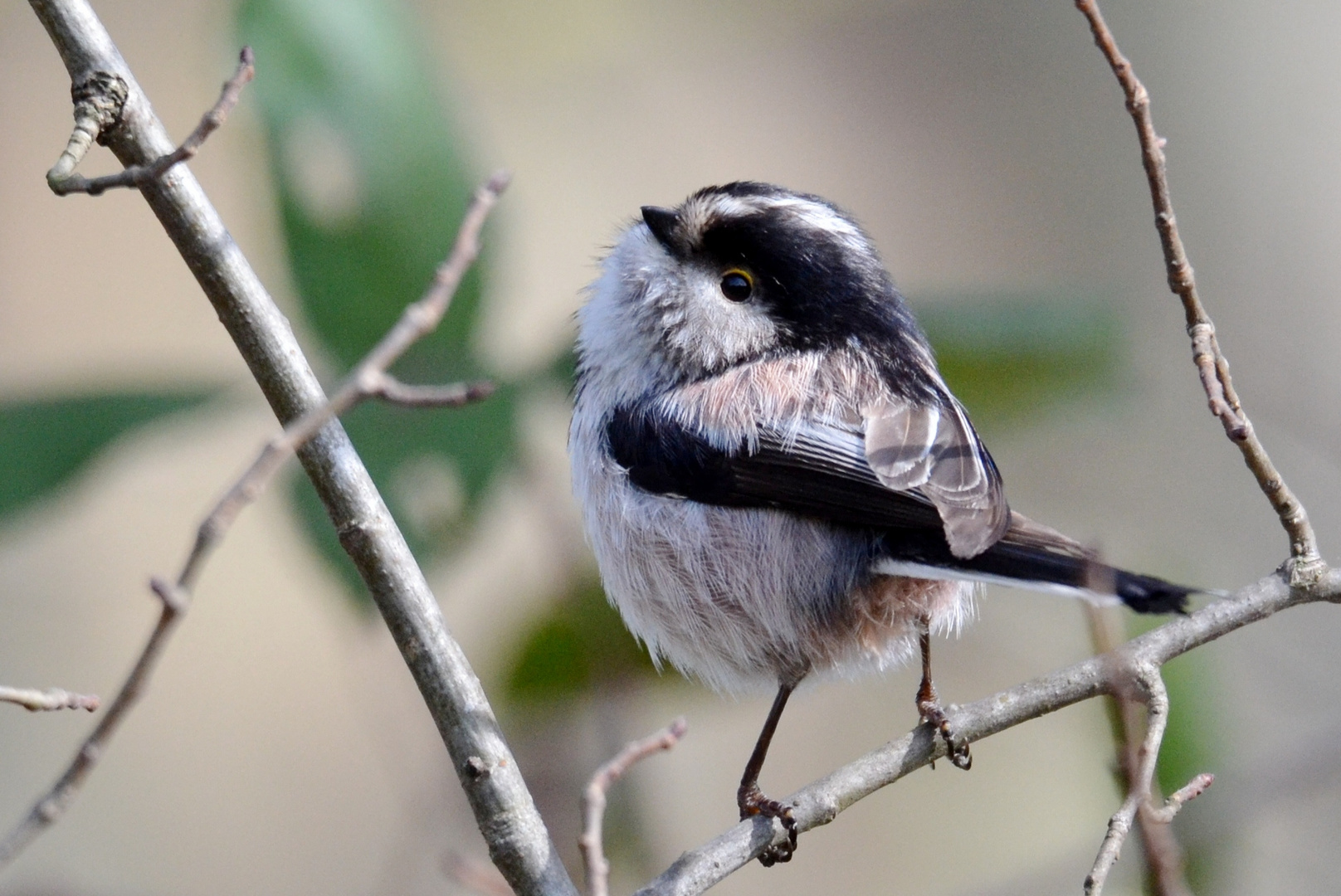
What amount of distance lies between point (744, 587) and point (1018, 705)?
0.51m

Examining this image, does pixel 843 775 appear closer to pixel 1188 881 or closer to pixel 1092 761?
pixel 1188 881

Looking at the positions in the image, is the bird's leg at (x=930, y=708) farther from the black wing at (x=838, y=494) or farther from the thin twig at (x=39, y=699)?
the thin twig at (x=39, y=699)

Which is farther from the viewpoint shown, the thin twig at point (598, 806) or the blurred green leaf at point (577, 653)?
the blurred green leaf at point (577, 653)

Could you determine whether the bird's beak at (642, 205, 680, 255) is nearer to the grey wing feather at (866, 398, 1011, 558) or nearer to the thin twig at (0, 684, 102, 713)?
the grey wing feather at (866, 398, 1011, 558)

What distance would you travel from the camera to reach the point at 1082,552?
6.15ft

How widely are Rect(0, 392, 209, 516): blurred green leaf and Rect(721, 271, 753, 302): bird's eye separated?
1171 millimetres

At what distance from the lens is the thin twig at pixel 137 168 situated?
1.48m

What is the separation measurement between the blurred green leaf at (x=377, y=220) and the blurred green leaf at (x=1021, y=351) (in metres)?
1.00

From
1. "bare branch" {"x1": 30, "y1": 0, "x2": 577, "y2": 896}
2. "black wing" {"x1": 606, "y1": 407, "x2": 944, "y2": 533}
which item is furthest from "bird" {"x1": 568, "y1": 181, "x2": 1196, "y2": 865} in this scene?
"bare branch" {"x1": 30, "y1": 0, "x2": 577, "y2": 896}

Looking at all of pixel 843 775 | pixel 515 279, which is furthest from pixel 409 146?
pixel 843 775

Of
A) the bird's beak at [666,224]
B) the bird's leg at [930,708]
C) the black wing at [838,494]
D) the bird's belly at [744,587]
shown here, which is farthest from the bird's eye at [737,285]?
the bird's leg at [930,708]

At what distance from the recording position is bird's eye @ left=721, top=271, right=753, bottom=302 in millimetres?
2457

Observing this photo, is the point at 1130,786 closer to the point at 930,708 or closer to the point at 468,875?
the point at 930,708

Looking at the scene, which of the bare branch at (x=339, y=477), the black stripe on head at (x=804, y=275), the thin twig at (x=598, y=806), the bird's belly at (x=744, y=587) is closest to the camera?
the thin twig at (x=598, y=806)
